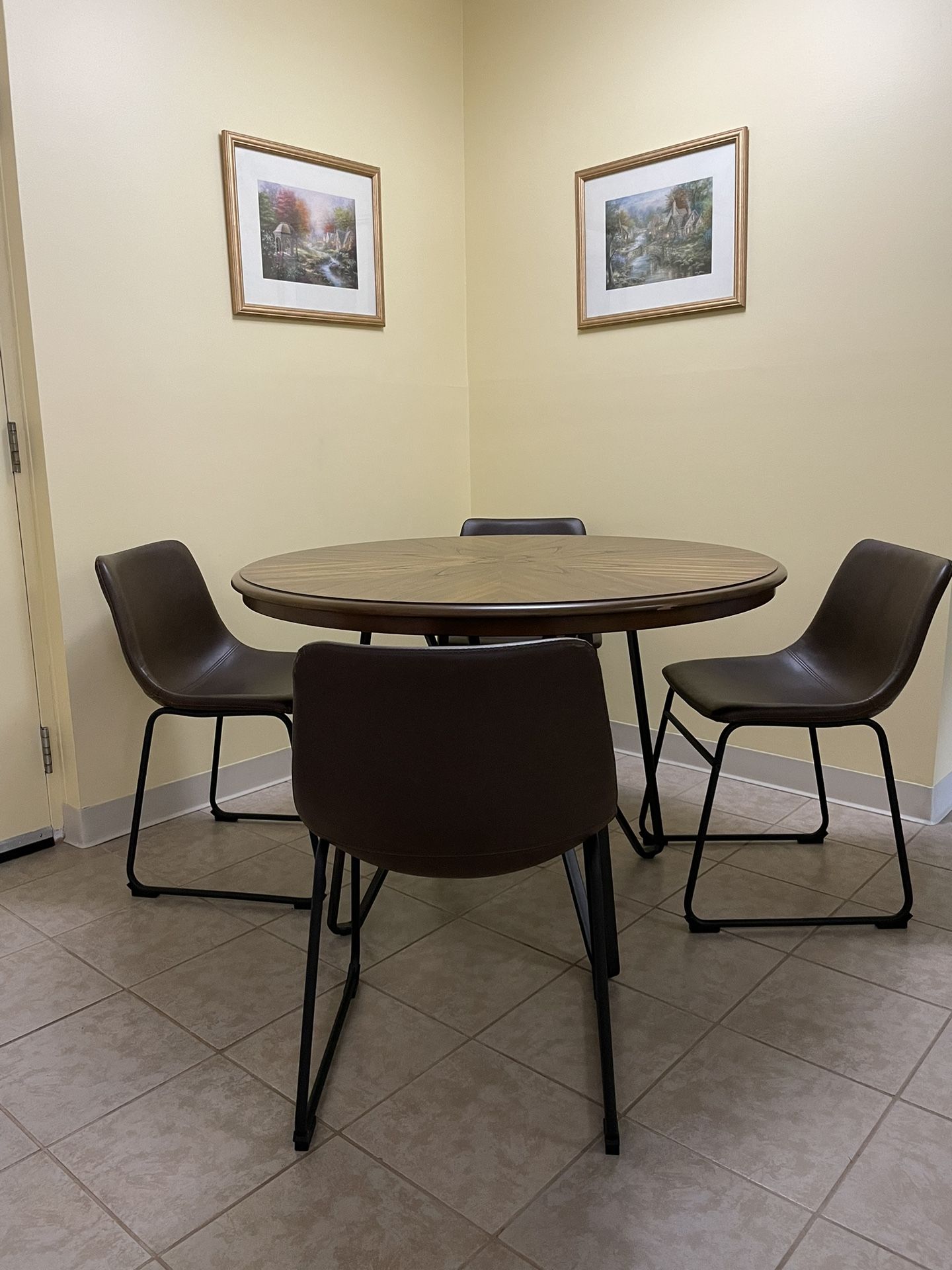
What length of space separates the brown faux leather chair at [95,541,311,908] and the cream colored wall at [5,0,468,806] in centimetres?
23

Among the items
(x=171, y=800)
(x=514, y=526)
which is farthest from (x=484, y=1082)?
(x=514, y=526)

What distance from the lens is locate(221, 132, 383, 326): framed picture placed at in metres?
2.80

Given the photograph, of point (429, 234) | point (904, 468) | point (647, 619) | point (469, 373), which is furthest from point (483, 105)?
point (647, 619)

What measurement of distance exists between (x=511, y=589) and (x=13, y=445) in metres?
1.55

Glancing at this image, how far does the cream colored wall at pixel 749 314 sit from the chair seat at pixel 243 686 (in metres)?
1.30

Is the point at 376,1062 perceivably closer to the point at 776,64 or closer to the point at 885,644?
the point at 885,644

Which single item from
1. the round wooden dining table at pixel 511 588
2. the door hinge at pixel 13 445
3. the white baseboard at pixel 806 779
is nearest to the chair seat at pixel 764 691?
the round wooden dining table at pixel 511 588

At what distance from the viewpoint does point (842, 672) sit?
2303 millimetres

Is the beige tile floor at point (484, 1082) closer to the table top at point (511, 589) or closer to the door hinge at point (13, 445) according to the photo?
the table top at point (511, 589)

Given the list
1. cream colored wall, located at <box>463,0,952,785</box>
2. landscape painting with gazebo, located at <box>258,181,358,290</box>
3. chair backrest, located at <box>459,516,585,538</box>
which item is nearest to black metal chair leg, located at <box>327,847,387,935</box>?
chair backrest, located at <box>459,516,585,538</box>

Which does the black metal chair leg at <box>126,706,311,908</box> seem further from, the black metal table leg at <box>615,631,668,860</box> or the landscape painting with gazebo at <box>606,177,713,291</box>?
the landscape painting with gazebo at <box>606,177,713,291</box>

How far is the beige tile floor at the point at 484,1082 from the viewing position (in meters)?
1.33

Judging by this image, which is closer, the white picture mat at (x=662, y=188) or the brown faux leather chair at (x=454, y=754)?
the brown faux leather chair at (x=454, y=754)

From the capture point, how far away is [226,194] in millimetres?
2754
